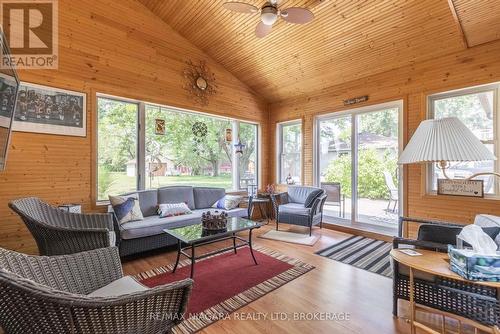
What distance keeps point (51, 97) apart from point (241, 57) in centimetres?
322

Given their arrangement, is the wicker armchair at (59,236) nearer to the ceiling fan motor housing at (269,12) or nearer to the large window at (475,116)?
the ceiling fan motor housing at (269,12)

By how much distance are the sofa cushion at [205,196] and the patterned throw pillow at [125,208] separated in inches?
45.8

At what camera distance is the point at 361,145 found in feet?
15.1

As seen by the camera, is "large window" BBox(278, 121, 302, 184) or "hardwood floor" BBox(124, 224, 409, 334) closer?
"hardwood floor" BBox(124, 224, 409, 334)

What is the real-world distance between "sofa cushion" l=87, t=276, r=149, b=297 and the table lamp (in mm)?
2005

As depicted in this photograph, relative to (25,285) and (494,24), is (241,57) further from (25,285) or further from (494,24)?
(25,285)

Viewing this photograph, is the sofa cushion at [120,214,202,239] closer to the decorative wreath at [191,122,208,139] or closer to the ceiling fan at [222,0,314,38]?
the decorative wreath at [191,122,208,139]

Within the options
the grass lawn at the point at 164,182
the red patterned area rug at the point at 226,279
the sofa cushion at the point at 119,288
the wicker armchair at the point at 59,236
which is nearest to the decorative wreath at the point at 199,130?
the grass lawn at the point at 164,182

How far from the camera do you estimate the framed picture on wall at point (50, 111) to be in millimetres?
3082

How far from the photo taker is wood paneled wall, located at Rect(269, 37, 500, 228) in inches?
127

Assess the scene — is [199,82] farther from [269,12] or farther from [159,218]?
[159,218]

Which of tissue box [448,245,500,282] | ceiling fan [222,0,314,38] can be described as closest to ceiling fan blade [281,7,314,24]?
ceiling fan [222,0,314,38]

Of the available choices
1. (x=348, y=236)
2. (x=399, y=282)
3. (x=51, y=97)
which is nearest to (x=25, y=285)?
(x=399, y=282)

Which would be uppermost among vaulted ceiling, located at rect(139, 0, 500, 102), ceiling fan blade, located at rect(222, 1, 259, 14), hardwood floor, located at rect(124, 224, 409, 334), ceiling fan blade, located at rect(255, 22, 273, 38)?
vaulted ceiling, located at rect(139, 0, 500, 102)
